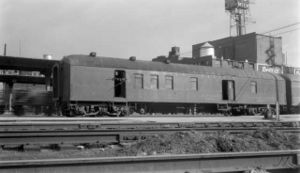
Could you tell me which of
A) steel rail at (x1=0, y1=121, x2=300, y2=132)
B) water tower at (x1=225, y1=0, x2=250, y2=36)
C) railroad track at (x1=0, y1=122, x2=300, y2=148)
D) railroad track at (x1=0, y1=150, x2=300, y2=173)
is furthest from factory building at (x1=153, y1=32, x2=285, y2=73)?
railroad track at (x1=0, y1=150, x2=300, y2=173)

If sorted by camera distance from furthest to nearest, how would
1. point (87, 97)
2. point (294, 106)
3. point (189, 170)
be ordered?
point (294, 106), point (87, 97), point (189, 170)

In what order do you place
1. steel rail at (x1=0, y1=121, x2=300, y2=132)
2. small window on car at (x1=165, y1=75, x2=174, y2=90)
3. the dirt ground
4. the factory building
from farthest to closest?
the factory building → small window on car at (x1=165, y1=75, x2=174, y2=90) → steel rail at (x1=0, y1=121, x2=300, y2=132) → the dirt ground

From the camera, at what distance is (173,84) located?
23.7 meters

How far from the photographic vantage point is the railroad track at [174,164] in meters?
5.65

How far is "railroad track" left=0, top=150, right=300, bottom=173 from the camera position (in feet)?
18.5

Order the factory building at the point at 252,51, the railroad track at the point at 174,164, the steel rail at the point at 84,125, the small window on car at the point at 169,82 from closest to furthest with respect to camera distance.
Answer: the railroad track at the point at 174,164 < the steel rail at the point at 84,125 < the small window on car at the point at 169,82 < the factory building at the point at 252,51

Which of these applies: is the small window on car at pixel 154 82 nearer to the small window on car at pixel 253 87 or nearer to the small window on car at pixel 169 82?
the small window on car at pixel 169 82

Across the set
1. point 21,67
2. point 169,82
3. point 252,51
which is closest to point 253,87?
point 169,82

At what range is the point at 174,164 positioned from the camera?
6.32 m

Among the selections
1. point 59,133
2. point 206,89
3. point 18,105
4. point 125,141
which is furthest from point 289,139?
point 18,105

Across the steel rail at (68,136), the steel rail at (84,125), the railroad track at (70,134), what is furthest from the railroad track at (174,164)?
the steel rail at (84,125)

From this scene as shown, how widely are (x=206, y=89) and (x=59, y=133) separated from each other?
16400 millimetres

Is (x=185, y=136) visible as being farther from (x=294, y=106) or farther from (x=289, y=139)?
(x=294, y=106)

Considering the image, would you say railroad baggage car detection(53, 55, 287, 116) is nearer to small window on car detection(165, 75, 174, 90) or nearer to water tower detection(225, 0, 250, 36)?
small window on car detection(165, 75, 174, 90)
